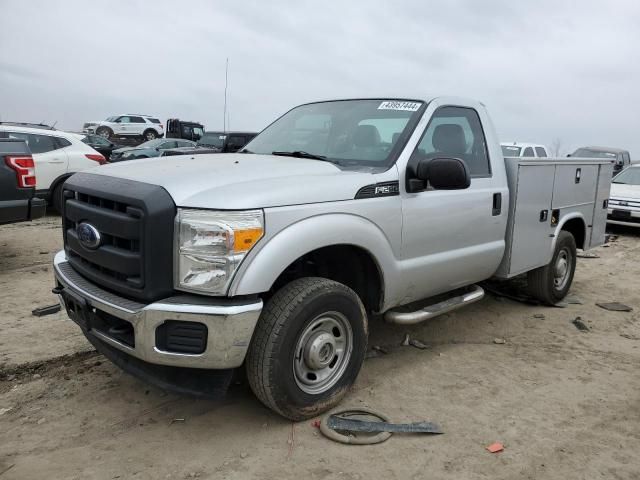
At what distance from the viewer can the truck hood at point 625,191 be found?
10898mm

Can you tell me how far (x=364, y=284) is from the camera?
3.67m

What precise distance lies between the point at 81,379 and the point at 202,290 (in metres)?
1.61

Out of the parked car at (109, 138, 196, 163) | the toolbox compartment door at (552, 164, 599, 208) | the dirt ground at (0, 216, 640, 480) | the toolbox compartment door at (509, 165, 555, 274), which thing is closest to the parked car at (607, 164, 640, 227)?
the toolbox compartment door at (552, 164, 599, 208)

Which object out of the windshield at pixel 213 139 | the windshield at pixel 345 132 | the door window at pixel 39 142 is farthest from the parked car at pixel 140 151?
the windshield at pixel 345 132

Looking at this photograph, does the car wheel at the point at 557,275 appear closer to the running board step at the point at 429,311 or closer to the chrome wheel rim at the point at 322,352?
the running board step at the point at 429,311

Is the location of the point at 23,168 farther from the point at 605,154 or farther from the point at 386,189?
the point at 605,154

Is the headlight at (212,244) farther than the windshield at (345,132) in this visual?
No

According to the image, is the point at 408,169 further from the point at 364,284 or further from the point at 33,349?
the point at 33,349

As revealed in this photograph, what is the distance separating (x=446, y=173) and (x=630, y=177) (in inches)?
410

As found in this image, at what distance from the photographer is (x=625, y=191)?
439 inches

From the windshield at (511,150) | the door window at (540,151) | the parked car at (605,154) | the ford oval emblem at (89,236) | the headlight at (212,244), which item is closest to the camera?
the headlight at (212,244)

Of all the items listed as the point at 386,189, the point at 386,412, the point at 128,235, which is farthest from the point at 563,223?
the point at 128,235

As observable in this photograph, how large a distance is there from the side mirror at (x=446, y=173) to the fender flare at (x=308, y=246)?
1.63 ft

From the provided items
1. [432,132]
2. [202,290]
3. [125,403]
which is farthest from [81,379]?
[432,132]
